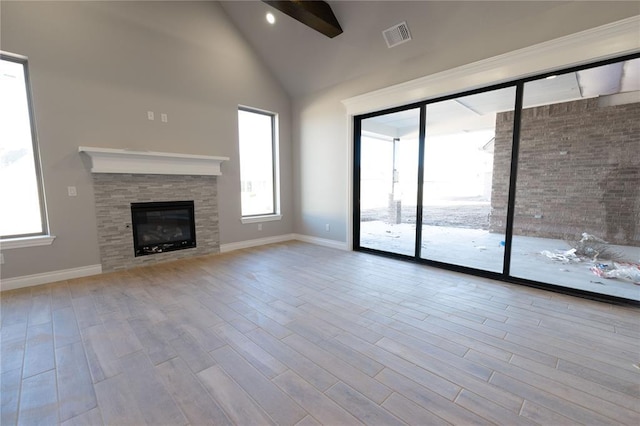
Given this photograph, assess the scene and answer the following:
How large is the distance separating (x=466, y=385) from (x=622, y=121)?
4.18 metres

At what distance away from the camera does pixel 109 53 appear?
11.2ft

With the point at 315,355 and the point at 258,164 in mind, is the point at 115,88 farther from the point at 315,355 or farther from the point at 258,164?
the point at 315,355

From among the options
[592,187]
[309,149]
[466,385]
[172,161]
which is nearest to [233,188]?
[172,161]

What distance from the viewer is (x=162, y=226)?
401cm

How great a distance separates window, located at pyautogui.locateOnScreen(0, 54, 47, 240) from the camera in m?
2.97

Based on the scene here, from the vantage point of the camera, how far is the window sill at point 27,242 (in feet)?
9.59

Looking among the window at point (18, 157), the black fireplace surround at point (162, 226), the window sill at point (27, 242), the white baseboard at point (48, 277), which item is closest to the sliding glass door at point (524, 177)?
the black fireplace surround at point (162, 226)

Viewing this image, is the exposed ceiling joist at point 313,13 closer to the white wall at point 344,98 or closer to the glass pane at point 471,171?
the white wall at point 344,98

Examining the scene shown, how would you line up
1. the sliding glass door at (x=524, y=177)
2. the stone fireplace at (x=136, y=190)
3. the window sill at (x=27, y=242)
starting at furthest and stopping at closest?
the stone fireplace at (x=136, y=190) → the sliding glass door at (x=524, y=177) → the window sill at (x=27, y=242)

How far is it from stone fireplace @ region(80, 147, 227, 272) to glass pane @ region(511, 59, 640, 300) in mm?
4546

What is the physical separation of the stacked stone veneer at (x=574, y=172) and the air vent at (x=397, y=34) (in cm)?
189

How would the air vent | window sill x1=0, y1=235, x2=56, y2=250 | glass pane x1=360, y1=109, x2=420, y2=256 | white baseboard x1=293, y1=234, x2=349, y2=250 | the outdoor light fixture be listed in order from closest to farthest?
window sill x1=0, y1=235, x2=56, y2=250 → the air vent → the outdoor light fixture → glass pane x1=360, y1=109, x2=420, y2=256 → white baseboard x1=293, y1=234, x2=349, y2=250

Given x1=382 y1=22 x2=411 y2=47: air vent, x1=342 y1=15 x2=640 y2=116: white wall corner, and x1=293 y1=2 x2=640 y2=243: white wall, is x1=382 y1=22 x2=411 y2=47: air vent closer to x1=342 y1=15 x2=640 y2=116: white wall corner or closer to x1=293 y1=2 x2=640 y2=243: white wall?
x1=293 y1=2 x2=640 y2=243: white wall

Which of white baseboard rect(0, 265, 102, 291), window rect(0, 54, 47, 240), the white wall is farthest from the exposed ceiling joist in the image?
white baseboard rect(0, 265, 102, 291)
